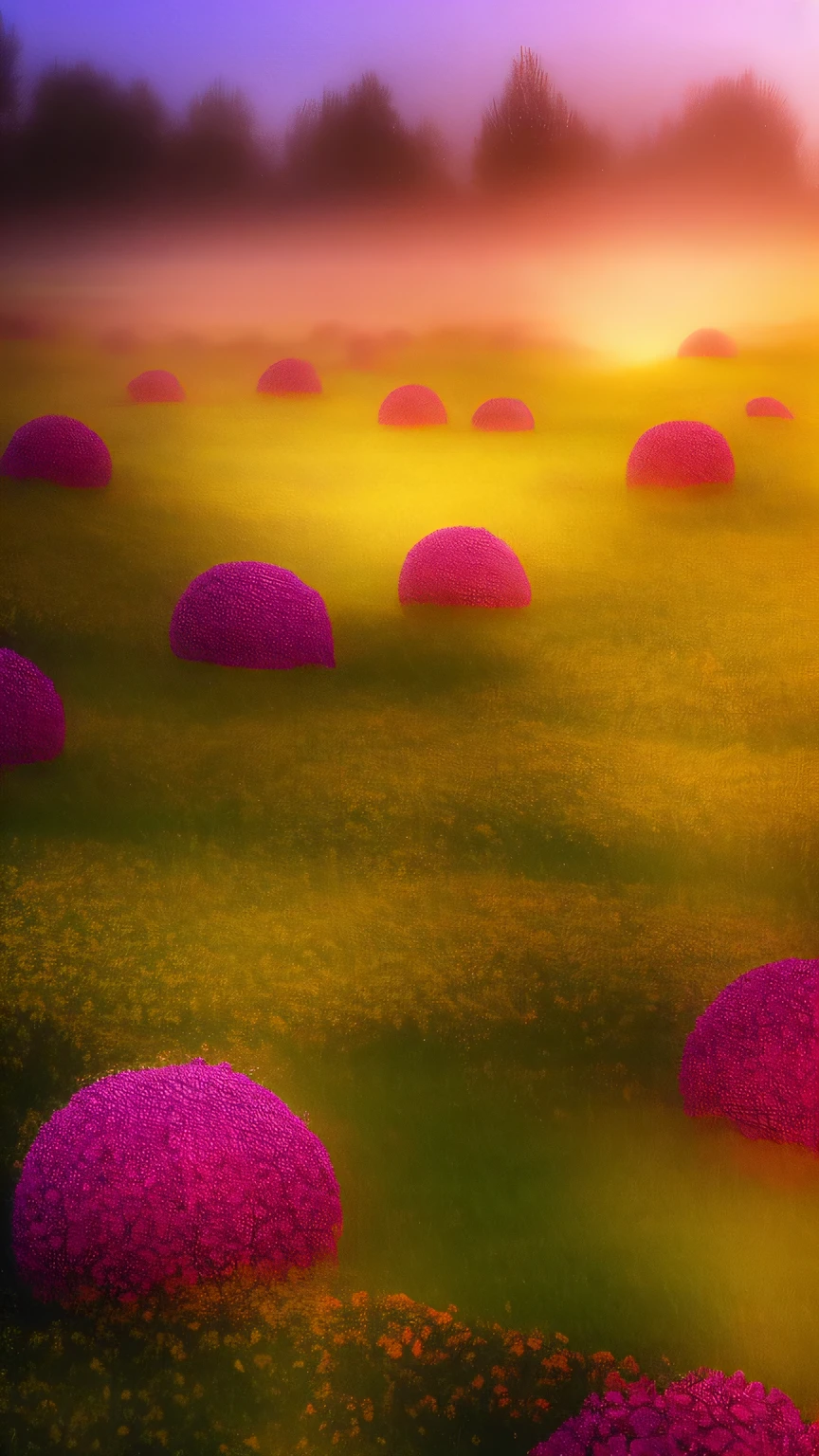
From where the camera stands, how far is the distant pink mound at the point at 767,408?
20.3ft

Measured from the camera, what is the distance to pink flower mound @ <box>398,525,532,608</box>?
18.2 ft

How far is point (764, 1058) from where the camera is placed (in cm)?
283

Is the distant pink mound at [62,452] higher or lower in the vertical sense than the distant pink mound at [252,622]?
higher

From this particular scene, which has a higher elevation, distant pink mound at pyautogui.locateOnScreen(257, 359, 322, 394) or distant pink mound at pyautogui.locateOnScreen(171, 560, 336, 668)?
distant pink mound at pyautogui.locateOnScreen(257, 359, 322, 394)

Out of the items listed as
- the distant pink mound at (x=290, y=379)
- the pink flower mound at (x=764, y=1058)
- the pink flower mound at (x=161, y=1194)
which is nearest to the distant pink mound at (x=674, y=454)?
the distant pink mound at (x=290, y=379)

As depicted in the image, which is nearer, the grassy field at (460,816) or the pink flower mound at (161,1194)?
the pink flower mound at (161,1194)

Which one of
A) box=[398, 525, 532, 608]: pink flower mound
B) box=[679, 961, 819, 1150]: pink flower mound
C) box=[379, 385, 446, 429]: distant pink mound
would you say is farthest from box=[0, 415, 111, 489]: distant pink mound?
box=[679, 961, 819, 1150]: pink flower mound

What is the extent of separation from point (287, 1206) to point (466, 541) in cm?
381

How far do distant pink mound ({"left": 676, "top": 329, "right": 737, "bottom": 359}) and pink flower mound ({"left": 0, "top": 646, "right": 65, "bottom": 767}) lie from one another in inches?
136

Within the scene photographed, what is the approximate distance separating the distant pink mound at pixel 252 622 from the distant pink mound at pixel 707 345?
229 centimetres

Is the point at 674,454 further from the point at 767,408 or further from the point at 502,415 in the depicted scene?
the point at 502,415

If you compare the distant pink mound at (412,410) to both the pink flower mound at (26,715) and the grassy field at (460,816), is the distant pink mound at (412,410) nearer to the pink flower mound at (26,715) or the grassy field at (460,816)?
the grassy field at (460,816)

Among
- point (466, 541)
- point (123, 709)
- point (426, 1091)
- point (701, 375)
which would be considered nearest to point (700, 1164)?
point (426, 1091)

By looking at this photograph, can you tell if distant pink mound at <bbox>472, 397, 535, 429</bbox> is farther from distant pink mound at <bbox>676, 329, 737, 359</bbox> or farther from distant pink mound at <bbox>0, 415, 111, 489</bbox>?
distant pink mound at <bbox>0, 415, 111, 489</bbox>
